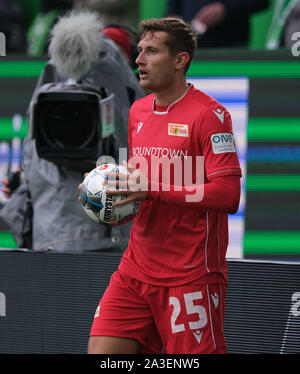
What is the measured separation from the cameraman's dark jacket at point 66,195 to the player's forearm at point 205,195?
4.66 ft

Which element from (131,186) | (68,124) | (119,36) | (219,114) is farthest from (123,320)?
(119,36)

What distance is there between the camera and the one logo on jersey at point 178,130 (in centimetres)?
346

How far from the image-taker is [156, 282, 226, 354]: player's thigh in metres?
3.49

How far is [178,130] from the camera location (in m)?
3.49

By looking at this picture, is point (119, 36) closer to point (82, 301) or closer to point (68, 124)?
point (68, 124)

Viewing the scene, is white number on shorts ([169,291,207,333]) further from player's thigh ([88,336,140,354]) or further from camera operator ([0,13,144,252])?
camera operator ([0,13,144,252])

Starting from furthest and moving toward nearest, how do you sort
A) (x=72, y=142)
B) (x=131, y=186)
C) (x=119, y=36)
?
(x=119, y=36)
(x=72, y=142)
(x=131, y=186)

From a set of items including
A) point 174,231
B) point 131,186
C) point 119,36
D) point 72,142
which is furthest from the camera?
point 119,36

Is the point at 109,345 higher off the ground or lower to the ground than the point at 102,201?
lower

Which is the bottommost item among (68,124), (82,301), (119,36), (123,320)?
(82,301)

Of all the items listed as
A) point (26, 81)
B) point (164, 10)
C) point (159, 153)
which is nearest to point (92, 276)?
point (159, 153)

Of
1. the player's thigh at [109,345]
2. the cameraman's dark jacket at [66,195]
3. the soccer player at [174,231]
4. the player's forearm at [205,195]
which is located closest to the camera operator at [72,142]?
the cameraman's dark jacket at [66,195]

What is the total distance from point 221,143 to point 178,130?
0.72ft

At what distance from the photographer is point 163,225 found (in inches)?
141
